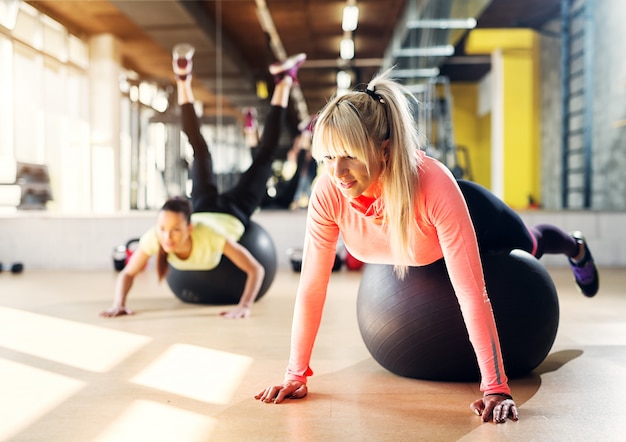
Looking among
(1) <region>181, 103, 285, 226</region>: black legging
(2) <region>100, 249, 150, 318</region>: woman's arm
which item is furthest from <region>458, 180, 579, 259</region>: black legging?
(1) <region>181, 103, 285, 226</region>: black legging

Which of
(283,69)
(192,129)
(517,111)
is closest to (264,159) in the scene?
(192,129)

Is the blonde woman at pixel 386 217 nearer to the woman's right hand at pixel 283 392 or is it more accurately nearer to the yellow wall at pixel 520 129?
the woman's right hand at pixel 283 392

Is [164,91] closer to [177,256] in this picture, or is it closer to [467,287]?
[177,256]

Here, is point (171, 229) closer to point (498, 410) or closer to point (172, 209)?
point (172, 209)

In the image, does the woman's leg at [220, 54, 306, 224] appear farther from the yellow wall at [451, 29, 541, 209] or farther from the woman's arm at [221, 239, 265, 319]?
the yellow wall at [451, 29, 541, 209]

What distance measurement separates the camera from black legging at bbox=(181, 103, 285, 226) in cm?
341

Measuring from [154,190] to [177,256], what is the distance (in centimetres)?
468

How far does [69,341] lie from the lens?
2467mm

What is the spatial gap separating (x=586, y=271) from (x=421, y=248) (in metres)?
1.43

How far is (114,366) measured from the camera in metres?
2.05

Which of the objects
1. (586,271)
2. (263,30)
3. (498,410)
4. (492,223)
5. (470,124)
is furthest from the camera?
(470,124)

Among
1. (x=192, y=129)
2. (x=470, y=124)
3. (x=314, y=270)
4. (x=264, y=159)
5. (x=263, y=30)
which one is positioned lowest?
(x=314, y=270)

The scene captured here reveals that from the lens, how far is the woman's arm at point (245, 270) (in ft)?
9.85

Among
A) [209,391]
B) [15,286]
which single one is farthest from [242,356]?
[15,286]
